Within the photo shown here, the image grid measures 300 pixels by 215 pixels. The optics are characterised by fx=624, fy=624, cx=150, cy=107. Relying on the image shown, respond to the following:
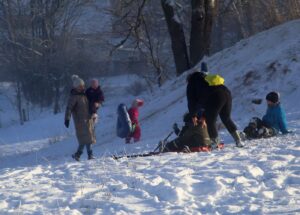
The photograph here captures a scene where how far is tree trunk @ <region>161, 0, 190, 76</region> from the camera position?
22891mm

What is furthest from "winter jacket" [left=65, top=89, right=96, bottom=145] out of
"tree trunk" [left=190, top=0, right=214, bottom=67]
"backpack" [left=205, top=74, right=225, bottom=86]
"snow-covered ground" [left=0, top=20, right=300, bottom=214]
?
"tree trunk" [left=190, top=0, right=214, bottom=67]

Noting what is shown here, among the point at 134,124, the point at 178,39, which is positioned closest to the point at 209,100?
the point at 134,124

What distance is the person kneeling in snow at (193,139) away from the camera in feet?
35.2

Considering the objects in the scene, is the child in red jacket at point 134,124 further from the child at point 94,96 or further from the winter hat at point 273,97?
the winter hat at point 273,97

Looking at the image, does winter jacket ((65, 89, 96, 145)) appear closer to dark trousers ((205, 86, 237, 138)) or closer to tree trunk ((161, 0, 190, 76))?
dark trousers ((205, 86, 237, 138))

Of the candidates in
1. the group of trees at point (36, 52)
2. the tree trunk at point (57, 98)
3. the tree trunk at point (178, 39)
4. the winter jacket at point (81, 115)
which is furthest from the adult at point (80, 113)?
the group of trees at point (36, 52)

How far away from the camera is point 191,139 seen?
10.8 metres

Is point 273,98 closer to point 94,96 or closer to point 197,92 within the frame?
point 197,92

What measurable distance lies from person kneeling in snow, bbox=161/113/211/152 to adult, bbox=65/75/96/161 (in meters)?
1.58

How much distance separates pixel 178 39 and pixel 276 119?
11.5 metres

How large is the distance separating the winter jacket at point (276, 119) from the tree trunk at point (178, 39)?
1103 centimetres

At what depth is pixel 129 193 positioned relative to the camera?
22.7ft

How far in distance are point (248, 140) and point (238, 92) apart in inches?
201

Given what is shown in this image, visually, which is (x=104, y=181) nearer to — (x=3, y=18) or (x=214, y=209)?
(x=214, y=209)
